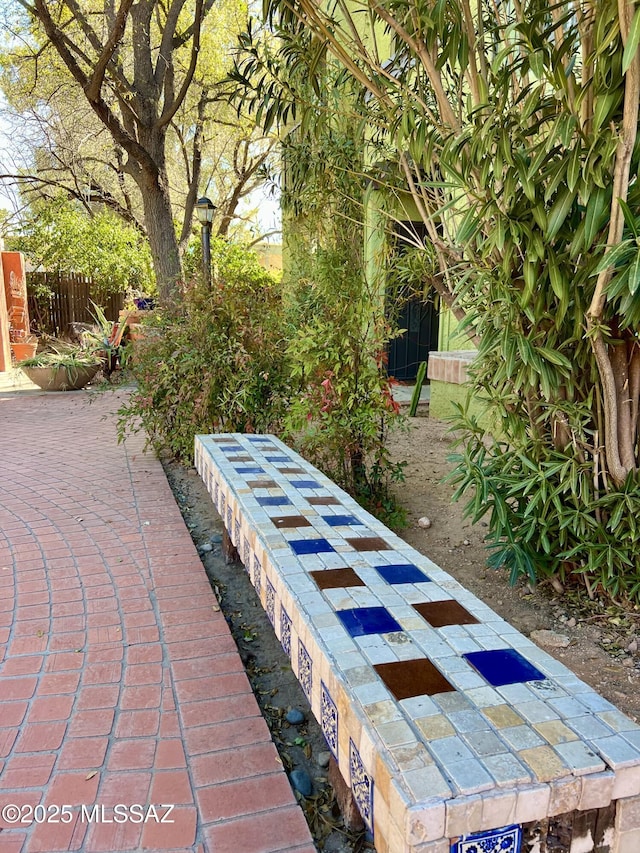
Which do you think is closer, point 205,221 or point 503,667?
point 503,667

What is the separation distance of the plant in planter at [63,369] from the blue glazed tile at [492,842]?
27.8 feet

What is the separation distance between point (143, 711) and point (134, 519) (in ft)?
6.06

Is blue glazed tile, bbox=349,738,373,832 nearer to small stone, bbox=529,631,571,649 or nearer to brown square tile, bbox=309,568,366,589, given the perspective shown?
brown square tile, bbox=309,568,366,589

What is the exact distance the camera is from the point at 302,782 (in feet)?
5.83

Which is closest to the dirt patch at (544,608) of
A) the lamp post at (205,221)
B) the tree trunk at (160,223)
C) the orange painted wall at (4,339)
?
the lamp post at (205,221)

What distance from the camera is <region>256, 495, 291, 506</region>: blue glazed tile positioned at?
2.40 m

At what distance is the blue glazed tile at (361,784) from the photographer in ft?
3.67

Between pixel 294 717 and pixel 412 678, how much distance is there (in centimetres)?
96

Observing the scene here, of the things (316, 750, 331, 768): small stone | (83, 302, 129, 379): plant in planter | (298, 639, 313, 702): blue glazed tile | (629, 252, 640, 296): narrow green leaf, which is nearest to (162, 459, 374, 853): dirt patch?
(316, 750, 331, 768): small stone

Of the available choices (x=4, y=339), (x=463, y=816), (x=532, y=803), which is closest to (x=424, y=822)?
(x=463, y=816)

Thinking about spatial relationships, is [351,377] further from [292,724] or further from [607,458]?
[292,724]

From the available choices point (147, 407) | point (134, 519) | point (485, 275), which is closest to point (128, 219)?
point (147, 407)

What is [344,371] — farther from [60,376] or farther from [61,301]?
[61,301]

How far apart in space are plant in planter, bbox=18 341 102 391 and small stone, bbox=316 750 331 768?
7.62 metres
